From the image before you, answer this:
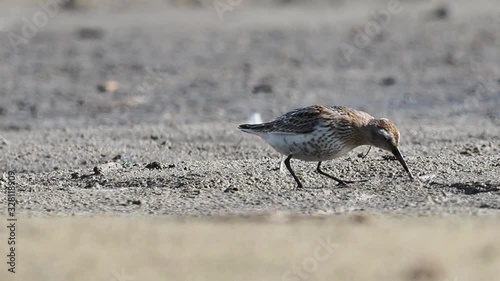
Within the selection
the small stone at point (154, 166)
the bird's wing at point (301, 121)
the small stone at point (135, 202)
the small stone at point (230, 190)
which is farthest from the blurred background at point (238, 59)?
the small stone at point (135, 202)

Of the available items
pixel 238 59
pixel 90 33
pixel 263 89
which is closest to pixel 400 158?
pixel 263 89

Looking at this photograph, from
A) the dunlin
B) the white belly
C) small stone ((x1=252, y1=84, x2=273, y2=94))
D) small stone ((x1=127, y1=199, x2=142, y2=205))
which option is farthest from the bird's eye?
small stone ((x1=252, y1=84, x2=273, y2=94))

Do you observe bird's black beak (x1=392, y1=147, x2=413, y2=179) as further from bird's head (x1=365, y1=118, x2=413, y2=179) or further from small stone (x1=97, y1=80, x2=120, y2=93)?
small stone (x1=97, y1=80, x2=120, y2=93)

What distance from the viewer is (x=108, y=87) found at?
68.4 feet

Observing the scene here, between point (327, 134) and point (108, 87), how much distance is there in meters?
10.1

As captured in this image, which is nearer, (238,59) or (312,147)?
(312,147)

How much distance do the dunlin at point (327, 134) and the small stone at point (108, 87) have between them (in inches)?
376

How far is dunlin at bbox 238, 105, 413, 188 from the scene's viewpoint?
1123 cm

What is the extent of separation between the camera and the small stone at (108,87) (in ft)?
68.0

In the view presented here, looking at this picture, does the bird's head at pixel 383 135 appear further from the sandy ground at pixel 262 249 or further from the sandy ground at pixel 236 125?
the sandy ground at pixel 262 249

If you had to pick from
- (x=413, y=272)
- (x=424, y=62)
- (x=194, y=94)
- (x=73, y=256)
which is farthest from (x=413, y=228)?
(x=424, y=62)

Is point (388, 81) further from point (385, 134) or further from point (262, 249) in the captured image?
point (262, 249)

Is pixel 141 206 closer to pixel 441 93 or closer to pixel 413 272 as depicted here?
pixel 413 272

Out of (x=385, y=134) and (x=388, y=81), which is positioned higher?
(x=385, y=134)
